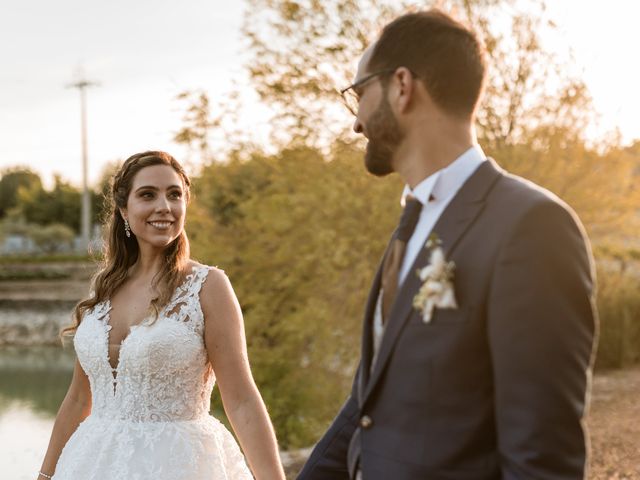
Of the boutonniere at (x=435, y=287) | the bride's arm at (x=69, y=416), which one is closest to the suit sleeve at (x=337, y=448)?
the boutonniere at (x=435, y=287)

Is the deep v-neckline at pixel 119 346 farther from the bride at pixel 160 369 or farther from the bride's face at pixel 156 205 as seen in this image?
the bride's face at pixel 156 205

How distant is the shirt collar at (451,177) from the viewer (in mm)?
1706

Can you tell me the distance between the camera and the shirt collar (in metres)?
1.71

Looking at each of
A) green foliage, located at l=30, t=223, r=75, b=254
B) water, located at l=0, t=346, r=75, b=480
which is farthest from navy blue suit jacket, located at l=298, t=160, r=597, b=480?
green foliage, located at l=30, t=223, r=75, b=254


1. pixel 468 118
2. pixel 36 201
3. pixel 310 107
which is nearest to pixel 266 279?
pixel 310 107

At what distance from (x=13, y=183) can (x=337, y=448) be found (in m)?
77.0

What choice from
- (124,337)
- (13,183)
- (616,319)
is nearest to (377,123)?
(124,337)

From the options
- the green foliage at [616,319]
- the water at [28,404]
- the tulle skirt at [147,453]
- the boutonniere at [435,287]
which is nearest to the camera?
the boutonniere at [435,287]

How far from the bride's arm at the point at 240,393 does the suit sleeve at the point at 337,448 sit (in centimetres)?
100

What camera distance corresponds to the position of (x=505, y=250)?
4.93 ft

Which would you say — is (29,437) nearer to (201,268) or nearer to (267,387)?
(267,387)

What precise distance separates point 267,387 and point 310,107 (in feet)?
10.1


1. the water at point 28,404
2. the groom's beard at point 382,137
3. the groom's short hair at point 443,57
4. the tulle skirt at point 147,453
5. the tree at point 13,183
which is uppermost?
the tree at point 13,183

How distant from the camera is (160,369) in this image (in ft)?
9.91
